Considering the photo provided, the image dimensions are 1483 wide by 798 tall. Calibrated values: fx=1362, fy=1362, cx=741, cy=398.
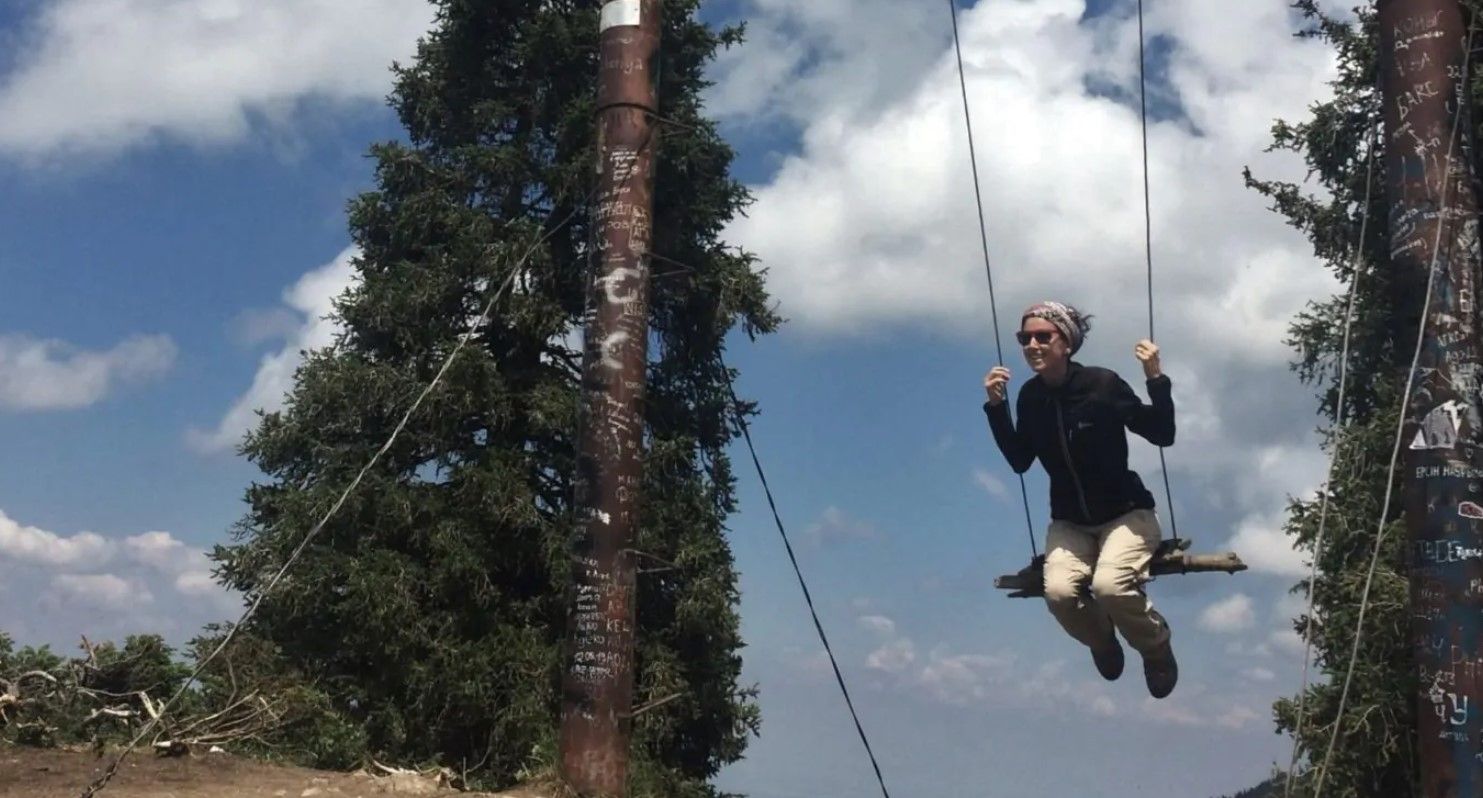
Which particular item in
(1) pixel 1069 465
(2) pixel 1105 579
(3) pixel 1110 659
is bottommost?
(3) pixel 1110 659

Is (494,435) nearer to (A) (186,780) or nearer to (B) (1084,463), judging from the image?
(A) (186,780)

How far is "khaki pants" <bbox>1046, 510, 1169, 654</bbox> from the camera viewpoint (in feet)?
23.7

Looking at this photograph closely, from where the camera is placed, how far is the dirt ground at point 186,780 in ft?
24.3

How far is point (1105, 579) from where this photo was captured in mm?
7164

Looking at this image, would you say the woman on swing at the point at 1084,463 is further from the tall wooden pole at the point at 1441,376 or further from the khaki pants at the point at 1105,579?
the tall wooden pole at the point at 1441,376

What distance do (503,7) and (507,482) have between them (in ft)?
17.2

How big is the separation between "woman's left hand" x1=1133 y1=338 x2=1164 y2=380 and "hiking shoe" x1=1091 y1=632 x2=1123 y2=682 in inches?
71.0

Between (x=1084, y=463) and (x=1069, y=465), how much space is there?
3.1 inches

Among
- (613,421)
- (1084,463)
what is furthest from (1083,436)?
(613,421)

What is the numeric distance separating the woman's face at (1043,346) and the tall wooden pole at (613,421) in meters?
2.45

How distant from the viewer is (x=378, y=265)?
46.8 feet

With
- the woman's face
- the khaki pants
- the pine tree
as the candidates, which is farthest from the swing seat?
the pine tree

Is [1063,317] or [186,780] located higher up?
[1063,317]

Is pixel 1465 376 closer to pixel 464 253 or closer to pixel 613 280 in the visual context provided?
pixel 613 280
